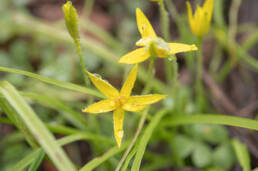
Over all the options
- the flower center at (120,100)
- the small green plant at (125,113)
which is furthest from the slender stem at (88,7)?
the flower center at (120,100)

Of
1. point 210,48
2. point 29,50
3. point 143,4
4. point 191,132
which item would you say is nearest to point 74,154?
point 191,132

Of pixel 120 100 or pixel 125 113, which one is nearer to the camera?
pixel 120 100

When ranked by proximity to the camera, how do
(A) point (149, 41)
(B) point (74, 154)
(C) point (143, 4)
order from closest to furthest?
(A) point (149, 41), (B) point (74, 154), (C) point (143, 4)

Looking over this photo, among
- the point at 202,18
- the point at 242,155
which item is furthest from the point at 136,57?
the point at 242,155

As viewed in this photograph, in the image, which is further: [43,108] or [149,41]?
[43,108]

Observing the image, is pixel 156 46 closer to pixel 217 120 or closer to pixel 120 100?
pixel 120 100

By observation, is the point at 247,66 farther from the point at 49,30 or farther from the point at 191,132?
the point at 49,30

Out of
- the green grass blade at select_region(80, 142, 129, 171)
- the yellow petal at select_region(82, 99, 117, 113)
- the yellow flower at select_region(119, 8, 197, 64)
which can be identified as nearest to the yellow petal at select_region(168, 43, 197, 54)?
the yellow flower at select_region(119, 8, 197, 64)
